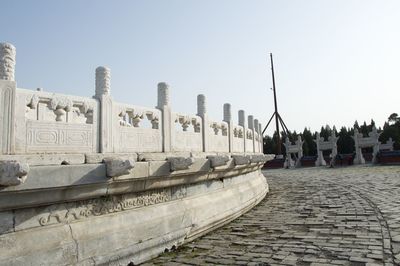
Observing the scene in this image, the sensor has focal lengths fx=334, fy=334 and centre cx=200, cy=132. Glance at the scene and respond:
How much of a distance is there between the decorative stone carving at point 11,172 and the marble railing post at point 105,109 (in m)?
1.57

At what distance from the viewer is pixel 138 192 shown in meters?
5.32

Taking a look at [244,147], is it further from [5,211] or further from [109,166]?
[5,211]

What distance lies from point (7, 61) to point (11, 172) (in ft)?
4.87

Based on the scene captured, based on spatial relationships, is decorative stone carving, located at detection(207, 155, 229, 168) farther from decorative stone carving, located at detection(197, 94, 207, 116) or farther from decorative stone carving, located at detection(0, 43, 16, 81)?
decorative stone carving, located at detection(0, 43, 16, 81)

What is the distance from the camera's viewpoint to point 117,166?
14.5 ft

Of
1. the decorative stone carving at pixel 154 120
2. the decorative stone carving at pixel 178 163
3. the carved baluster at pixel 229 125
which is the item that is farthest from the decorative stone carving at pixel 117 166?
the carved baluster at pixel 229 125

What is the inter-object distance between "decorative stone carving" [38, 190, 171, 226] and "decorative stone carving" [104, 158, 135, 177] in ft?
1.85

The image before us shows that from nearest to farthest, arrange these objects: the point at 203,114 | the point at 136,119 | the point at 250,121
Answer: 1. the point at 136,119
2. the point at 203,114
3. the point at 250,121

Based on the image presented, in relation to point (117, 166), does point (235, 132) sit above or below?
above

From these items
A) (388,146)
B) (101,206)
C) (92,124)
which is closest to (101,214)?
(101,206)

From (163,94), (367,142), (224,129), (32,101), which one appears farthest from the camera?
(367,142)

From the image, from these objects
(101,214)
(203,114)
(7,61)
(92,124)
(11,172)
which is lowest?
(101,214)

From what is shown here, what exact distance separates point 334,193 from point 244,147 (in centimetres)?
356

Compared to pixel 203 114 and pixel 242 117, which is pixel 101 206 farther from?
pixel 242 117
